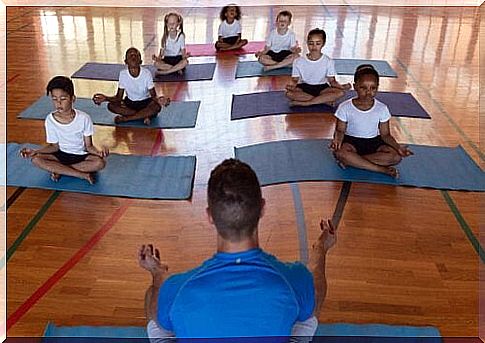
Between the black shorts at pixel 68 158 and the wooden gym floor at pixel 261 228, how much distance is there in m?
0.22

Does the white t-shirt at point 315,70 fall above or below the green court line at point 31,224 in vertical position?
above

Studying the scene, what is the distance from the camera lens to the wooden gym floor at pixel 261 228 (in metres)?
2.19

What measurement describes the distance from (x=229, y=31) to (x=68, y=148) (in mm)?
2989

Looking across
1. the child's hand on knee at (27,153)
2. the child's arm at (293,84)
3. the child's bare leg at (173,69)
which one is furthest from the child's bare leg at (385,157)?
the child's bare leg at (173,69)

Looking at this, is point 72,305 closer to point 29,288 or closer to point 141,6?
point 29,288

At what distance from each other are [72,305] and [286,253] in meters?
0.91

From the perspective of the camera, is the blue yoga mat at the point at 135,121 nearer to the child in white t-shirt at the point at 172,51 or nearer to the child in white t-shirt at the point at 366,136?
the child in white t-shirt at the point at 172,51

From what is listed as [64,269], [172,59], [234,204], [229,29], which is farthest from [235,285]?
[229,29]

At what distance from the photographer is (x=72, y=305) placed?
7.13 ft

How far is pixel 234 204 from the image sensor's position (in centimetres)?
139

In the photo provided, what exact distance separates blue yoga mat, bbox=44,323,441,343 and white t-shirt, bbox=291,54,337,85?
7.94 ft

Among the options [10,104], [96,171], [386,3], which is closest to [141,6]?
[386,3]

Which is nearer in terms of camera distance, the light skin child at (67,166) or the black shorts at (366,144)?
the light skin child at (67,166)

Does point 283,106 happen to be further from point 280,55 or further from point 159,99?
point 280,55
